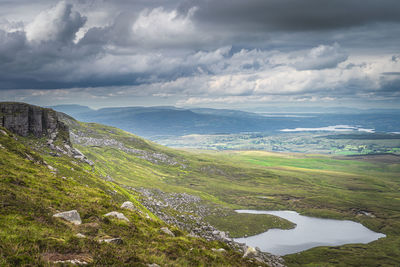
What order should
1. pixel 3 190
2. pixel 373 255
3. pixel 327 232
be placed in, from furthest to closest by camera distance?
pixel 327 232
pixel 373 255
pixel 3 190

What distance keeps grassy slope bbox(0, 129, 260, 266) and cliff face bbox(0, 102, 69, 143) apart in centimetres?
6440

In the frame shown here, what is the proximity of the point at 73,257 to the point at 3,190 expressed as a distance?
1680cm

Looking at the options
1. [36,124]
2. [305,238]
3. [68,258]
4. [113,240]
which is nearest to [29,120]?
[36,124]

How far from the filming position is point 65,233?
1004 inches

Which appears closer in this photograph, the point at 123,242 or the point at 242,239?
the point at 123,242

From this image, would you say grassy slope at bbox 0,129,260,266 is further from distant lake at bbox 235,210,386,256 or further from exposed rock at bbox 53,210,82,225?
distant lake at bbox 235,210,386,256

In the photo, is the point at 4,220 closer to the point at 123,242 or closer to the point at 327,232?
the point at 123,242

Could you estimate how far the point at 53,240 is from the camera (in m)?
22.5

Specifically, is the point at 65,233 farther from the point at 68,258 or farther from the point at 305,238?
the point at 305,238

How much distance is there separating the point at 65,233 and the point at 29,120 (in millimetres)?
101060

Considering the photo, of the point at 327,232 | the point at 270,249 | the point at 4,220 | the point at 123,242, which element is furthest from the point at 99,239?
the point at 327,232

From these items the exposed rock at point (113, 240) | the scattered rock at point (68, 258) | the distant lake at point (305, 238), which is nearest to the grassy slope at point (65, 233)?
the scattered rock at point (68, 258)

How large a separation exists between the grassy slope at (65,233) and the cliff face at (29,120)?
211ft

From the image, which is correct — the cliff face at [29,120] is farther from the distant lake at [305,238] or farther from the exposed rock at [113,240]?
the distant lake at [305,238]
